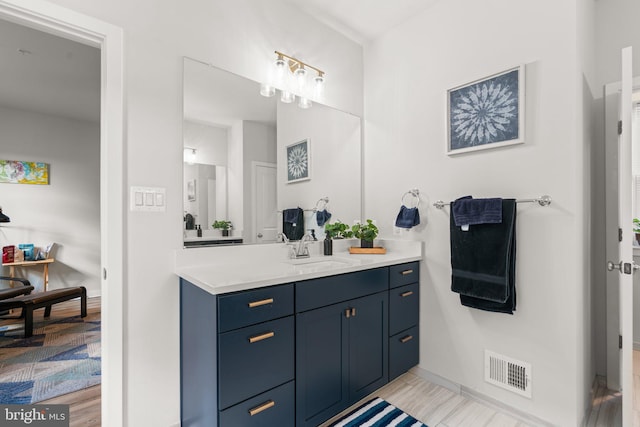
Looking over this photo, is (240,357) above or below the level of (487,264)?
below

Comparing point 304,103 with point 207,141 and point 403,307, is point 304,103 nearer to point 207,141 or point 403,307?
point 207,141

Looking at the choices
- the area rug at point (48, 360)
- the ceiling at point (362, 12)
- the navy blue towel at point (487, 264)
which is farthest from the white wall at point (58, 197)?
the navy blue towel at point (487, 264)

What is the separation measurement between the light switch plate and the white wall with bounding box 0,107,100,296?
4091 millimetres

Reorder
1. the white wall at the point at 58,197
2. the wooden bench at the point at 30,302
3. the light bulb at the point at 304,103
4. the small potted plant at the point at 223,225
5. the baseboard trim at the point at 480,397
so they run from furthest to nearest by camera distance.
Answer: the white wall at the point at 58,197 → the wooden bench at the point at 30,302 → the light bulb at the point at 304,103 → the small potted plant at the point at 223,225 → the baseboard trim at the point at 480,397

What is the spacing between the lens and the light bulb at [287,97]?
2225 mm

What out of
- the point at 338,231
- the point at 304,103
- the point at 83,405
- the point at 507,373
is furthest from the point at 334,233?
the point at 83,405

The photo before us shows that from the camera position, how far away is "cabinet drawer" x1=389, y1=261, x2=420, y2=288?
211 cm

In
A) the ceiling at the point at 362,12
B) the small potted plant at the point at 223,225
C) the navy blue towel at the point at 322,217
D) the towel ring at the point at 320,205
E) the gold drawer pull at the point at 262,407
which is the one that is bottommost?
the gold drawer pull at the point at 262,407

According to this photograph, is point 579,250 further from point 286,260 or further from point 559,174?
point 286,260

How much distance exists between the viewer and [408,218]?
2301 mm

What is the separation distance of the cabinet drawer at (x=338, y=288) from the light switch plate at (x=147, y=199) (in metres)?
0.86

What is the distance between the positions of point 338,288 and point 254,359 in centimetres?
58

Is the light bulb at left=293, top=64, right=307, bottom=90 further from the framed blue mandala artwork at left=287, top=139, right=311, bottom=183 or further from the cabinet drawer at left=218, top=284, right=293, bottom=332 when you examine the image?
the cabinet drawer at left=218, top=284, right=293, bottom=332

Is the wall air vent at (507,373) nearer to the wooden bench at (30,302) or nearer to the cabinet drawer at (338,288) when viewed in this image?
the cabinet drawer at (338,288)
